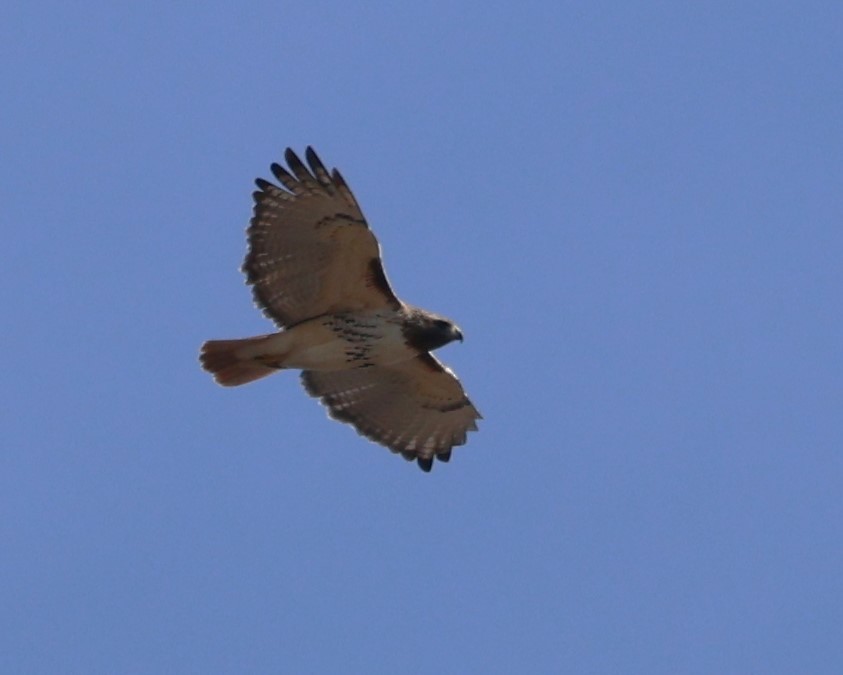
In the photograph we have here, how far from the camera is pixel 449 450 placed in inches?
727

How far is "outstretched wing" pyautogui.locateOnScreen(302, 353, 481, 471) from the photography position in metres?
18.0

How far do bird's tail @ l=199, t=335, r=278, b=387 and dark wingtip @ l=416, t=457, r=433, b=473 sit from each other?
2.35m

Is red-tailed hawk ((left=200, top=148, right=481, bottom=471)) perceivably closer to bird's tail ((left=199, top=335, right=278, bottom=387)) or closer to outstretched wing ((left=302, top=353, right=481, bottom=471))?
bird's tail ((left=199, top=335, right=278, bottom=387))

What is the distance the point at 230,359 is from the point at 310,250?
120 centimetres

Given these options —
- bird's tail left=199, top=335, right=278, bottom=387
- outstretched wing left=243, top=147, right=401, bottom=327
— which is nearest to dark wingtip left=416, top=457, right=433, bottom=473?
outstretched wing left=243, top=147, right=401, bottom=327

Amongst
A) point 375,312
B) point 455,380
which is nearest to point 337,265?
point 375,312

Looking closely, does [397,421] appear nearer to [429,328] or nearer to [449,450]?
[449,450]

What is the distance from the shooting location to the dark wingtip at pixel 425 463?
1842 centimetres

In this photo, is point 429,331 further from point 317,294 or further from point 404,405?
point 404,405

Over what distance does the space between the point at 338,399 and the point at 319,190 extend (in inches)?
104

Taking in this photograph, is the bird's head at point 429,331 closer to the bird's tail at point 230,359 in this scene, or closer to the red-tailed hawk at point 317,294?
the red-tailed hawk at point 317,294

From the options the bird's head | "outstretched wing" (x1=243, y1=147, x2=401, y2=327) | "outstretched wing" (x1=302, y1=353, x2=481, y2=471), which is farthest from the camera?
"outstretched wing" (x1=302, y1=353, x2=481, y2=471)

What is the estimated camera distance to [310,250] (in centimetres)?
1670

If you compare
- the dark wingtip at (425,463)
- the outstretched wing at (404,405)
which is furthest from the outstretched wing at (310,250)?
the dark wingtip at (425,463)
